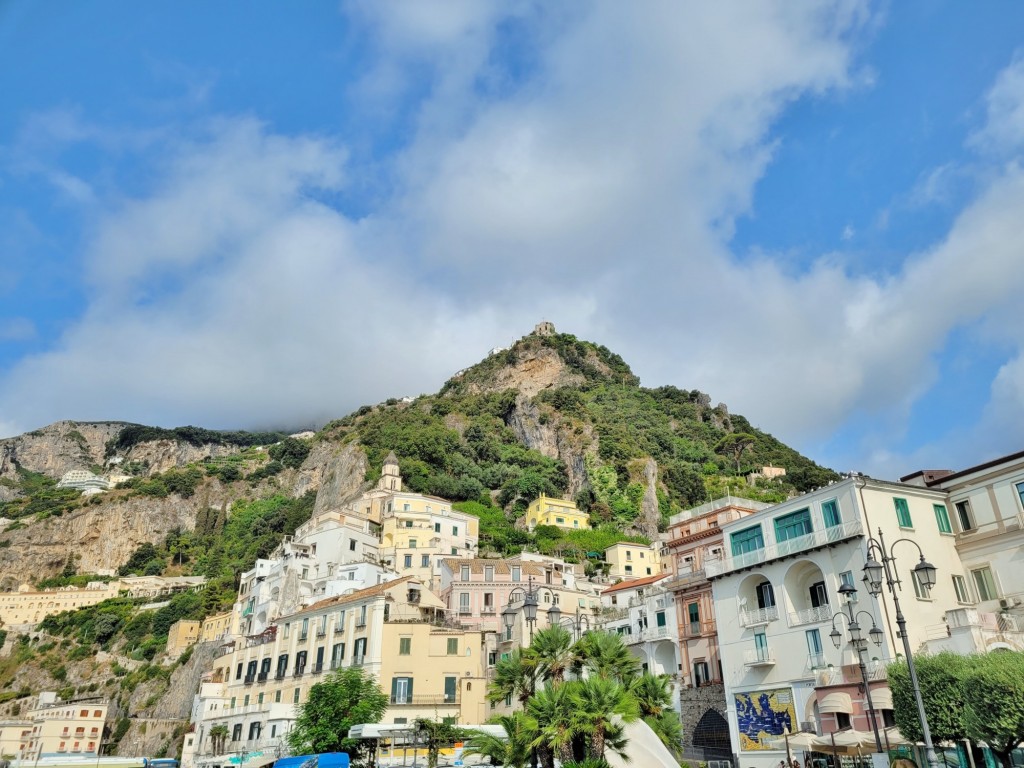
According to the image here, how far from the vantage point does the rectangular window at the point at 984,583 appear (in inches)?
1272

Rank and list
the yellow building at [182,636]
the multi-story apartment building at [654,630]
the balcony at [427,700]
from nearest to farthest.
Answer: the multi-story apartment building at [654,630], the balcony at [427,700], the yellow building at [182,636]

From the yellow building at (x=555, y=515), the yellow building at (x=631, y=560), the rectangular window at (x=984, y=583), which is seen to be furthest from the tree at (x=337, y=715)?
the yellow building at (x=555, y=515)

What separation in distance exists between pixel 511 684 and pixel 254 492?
136m

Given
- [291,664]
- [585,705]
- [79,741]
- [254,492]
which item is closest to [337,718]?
[291,664]

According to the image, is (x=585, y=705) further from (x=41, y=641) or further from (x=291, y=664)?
(x=41, y=641)

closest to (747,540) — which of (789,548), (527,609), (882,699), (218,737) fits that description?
(789,548)

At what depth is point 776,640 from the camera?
34562mm

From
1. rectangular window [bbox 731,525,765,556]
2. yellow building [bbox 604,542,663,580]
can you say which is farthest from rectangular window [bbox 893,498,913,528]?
yellow building [bbox 604,542,663,580]

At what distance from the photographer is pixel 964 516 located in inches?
1342

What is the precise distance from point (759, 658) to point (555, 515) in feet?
181

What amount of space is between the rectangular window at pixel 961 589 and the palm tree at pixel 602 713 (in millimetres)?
17799

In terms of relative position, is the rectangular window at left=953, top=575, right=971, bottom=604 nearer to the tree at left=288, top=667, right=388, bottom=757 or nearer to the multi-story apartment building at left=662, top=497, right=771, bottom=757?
the multi-story apartment building at left=662, top=497, right=771, bottom=757

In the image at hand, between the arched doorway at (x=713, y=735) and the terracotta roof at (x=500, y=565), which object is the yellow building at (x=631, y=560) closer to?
the terracotta roof at (x=500, y=565)

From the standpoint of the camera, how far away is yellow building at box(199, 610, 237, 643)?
75094mm
